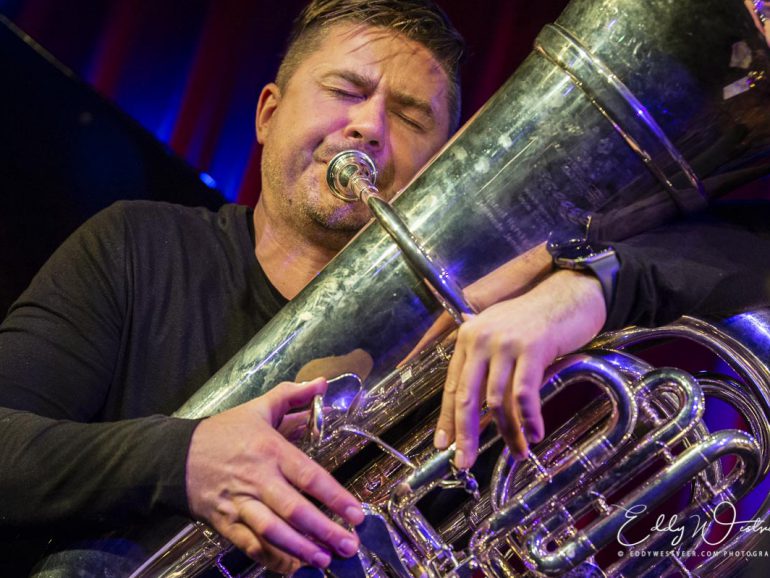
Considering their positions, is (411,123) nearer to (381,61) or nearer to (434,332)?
(381,61)

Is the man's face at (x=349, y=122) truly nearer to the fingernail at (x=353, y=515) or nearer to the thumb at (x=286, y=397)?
the thumb at (x=286, y=397)

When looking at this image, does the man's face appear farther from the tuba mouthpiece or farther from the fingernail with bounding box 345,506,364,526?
the fingernail with bounding box 345,506,364,526

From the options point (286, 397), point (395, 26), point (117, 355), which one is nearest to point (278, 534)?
point (286, 397)

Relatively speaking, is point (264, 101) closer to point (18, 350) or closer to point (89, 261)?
point (89, 261)

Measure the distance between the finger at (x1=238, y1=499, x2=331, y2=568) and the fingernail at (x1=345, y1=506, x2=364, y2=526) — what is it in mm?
52

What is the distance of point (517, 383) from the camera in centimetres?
89

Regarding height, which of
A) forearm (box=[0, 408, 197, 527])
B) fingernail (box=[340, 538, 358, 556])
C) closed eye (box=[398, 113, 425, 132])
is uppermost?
closed eye (box=[398, 113, 425, 132])

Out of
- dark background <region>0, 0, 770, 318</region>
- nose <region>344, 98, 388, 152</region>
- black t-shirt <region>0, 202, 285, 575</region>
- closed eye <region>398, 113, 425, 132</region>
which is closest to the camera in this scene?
black t-shirt <region>0, 202, 285, 575</region>

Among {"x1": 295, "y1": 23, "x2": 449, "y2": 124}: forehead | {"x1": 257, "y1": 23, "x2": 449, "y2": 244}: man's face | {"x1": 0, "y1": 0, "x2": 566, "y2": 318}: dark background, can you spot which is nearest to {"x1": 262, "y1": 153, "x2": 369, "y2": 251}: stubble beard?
{"x1": 257, "y1": 23, "x2": 449, "y2": 244}: man's face

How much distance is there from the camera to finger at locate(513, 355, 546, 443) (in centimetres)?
89

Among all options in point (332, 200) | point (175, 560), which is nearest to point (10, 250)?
point (332, 200)

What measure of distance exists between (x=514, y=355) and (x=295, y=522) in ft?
1.11

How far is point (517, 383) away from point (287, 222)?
83 centimetres

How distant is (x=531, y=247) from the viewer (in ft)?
3.36
